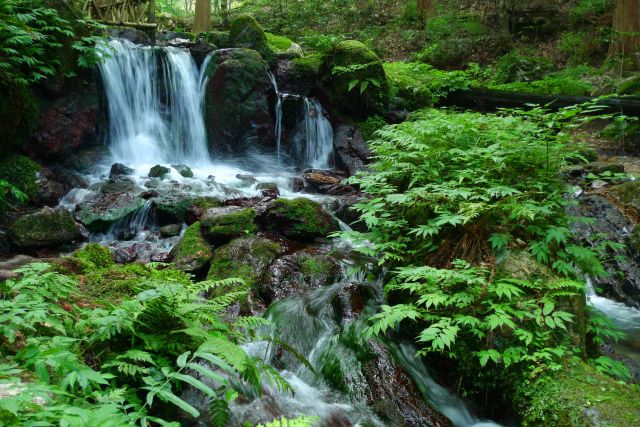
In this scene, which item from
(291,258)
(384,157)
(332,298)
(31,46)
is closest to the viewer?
(332,298)

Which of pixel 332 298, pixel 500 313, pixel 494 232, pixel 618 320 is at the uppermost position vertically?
pixel 494 232

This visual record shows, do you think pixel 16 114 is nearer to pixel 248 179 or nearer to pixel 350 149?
pixel 248 179

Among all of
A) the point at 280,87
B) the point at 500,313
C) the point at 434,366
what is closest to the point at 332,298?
the point at 434,366

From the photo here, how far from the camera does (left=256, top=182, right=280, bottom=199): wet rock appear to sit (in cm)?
925

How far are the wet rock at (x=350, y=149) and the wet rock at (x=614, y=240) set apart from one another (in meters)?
5.18

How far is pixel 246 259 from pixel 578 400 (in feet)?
13.3

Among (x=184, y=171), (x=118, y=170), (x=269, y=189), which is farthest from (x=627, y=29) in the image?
(x=118, y=170)

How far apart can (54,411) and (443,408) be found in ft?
9.76

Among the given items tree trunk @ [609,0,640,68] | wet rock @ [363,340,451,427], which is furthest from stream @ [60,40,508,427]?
tree trunk @ [609,0,640,68]

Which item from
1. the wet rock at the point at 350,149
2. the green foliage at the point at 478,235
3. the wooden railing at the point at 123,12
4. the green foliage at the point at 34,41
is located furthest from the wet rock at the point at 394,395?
the wooden railing at the point at 123,12

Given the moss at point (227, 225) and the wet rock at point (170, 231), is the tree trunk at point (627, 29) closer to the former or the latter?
the moss at point (227, 225)

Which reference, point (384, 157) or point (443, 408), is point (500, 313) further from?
point (384, 157)

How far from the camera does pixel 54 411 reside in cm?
176

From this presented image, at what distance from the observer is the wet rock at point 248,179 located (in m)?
10.2
